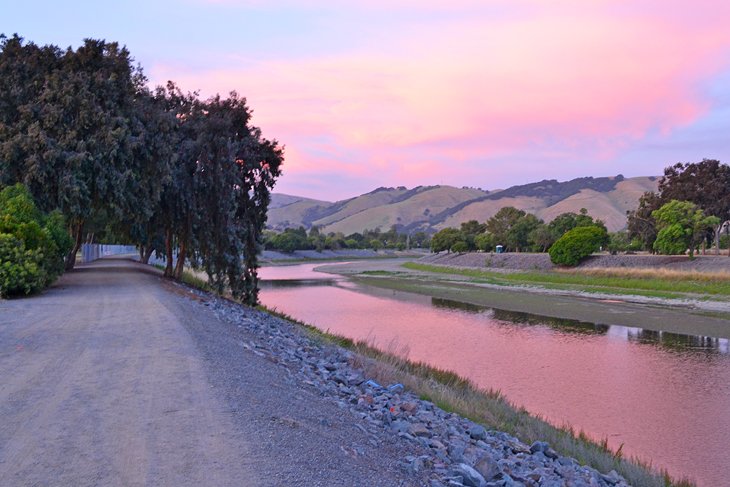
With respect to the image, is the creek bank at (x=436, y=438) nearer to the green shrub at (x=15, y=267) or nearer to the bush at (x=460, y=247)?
the green shrub at (x=15, y=267)

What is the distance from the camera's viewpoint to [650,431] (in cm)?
1453

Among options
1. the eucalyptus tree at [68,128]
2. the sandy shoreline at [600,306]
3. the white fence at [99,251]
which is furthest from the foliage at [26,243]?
the white fence at [99,251]

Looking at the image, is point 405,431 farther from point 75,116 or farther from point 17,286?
point 75,116

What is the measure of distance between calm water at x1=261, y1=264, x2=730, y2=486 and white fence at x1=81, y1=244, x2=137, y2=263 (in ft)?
91.8

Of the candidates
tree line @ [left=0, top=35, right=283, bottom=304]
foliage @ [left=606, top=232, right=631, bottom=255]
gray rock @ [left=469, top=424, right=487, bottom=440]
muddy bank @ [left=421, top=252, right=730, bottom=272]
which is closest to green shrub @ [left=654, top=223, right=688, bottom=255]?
muddy bank @ [left=421, top=252, right=730, bottom=272]

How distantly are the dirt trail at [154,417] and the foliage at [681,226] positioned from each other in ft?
180

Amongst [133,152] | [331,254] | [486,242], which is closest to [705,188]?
[486,242]

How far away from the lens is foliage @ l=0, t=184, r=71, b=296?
19.9 metres

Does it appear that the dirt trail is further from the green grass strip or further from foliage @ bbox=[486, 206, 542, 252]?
foliage @ bbox=[486, 206, 542, 252]

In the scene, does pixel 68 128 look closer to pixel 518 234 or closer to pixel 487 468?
pixel 487 468

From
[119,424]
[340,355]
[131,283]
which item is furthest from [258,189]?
[119,424]

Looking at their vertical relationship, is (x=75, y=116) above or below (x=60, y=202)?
above

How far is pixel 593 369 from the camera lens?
21.7m

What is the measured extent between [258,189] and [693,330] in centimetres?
2255
